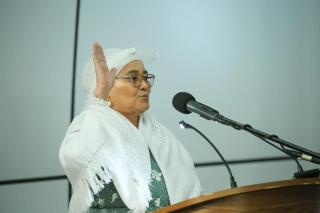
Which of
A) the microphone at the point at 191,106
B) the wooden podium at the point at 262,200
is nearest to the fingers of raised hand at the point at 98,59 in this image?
the microphone at the point at 191,106

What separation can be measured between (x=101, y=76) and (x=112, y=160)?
28 cm

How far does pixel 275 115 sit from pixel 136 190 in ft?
3.32

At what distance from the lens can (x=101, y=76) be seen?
112 cm

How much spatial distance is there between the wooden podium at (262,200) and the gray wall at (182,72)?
829 mm

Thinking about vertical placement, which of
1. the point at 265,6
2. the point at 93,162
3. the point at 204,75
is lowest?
the point at 93,162

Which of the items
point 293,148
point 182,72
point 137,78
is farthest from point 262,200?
point 182,72

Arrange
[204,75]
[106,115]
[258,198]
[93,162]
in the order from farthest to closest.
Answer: [204,75] → [106,115] → [93,162] → [258,198]

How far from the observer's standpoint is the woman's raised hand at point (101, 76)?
1.12 meters

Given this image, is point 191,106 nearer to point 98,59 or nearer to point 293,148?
point 293,148

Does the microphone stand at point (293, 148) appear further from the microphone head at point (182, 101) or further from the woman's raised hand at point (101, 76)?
the woman's raised hand at point (101, 76)

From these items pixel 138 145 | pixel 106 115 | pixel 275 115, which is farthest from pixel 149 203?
pixel 275 115

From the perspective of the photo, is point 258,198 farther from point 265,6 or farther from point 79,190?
point 265,6

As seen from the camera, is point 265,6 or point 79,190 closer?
point 79,190

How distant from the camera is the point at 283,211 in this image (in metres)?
0.56
